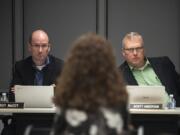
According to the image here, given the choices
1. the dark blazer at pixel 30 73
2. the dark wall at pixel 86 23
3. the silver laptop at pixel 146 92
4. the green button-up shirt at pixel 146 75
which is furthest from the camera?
the dark wall at pixel 86 23

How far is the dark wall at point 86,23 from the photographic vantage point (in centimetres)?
682

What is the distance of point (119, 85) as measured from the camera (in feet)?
7.98

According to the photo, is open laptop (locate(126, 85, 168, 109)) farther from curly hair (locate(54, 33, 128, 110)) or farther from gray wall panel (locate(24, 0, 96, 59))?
gray wall panel (locate(24, 0, 96, 59))

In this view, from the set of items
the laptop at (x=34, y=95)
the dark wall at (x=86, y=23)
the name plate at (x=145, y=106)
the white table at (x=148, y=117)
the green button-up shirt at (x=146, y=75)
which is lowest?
the white table at (x=148, y=117)

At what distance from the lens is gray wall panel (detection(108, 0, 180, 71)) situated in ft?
22.4

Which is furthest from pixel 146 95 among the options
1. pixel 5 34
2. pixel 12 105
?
pixel 5 34

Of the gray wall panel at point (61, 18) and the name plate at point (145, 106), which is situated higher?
the gray wall panel at point (61, 18)

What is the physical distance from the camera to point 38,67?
4.98 m

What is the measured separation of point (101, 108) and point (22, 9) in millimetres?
4668

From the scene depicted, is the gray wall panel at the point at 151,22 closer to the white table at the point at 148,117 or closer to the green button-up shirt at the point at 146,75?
the green button-up shirt at the point at 146,75

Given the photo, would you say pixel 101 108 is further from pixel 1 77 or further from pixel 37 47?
pixel 1 77

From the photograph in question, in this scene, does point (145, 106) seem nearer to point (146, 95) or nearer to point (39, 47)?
point (146, 95)

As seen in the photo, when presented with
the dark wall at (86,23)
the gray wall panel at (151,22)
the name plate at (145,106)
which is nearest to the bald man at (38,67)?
the name plate at (145,106)

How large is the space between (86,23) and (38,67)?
2.10 meters
